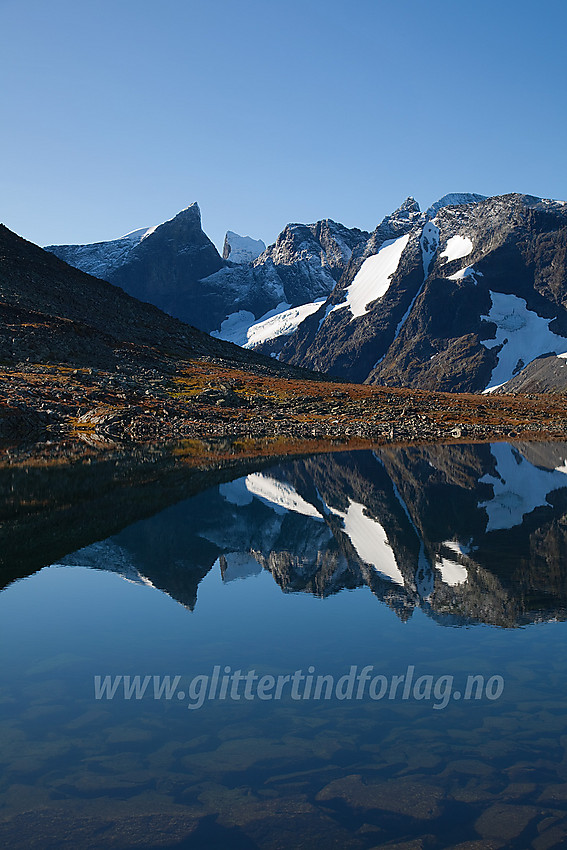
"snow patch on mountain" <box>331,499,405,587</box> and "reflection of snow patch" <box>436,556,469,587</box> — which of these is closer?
"reflection of snow patch" <box>436,556,469,587</box>

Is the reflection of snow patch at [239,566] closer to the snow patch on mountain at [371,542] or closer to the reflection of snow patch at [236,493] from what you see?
the snow patch on mountain at [371,542]

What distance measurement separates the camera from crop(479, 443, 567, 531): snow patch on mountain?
3031 cm

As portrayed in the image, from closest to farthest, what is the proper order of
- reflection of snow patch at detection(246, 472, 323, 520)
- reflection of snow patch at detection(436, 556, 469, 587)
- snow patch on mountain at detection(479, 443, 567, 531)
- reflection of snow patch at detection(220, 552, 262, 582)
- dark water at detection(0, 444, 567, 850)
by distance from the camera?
dark water at detection(0, 444, 567, 850) → reflection of snow patch at detection(436, 556, 469, 587) → reflection of snow patch at detection(220, 552, 262, 582) → snow patch on mountain at detection(479, 443, 567, 531) → reflection of snow patch at detection(246, 472, 323, 520)

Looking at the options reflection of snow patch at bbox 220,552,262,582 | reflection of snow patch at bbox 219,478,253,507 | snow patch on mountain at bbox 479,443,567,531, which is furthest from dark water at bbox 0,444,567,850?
reflection of snow patch at bbox 219,478,253,507

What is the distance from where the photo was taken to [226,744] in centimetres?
1013

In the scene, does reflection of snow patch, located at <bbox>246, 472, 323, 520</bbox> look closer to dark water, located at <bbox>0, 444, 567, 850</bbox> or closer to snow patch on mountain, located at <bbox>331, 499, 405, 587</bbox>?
snow patch on mountain, located at <bbox>331, 499, 405, 587</bbox>

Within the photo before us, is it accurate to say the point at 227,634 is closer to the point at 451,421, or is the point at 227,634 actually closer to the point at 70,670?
the point at 70,670

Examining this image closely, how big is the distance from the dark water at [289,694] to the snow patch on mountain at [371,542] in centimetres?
16

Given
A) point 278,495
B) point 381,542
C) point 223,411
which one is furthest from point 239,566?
point 223,411

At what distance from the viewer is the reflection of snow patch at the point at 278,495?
108 ft

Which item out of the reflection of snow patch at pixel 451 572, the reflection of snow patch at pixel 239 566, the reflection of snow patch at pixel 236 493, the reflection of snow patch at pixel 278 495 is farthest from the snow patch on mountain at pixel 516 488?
the reflection of snow patch at pixel 236 493

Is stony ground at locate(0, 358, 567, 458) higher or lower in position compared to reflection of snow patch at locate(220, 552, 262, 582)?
higher

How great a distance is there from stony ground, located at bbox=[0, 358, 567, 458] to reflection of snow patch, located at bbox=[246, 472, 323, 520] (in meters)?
21.2

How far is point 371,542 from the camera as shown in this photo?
2517 cm
